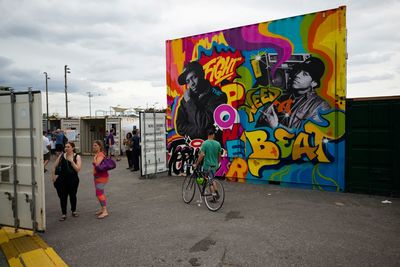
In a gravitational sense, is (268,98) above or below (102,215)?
above

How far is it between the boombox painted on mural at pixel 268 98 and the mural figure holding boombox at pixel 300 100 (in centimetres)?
3

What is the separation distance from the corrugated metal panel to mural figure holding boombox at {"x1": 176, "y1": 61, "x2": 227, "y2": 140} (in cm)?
447

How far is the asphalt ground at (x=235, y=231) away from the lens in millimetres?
4938

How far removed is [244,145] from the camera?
1139cm

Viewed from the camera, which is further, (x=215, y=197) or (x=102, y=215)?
(x=215, y=197)

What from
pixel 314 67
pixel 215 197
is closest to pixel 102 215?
pixel 215 197

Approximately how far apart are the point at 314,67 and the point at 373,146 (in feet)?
9.41

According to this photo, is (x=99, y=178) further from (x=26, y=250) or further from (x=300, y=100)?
(x=300, y=100)

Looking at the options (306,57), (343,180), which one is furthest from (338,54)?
(343,180)

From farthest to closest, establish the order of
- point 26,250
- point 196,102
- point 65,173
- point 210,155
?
point 196,102, point 210,155, point 65,173, point 26,250

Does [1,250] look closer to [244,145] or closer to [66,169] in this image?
[66,169]

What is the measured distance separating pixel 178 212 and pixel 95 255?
109 inches

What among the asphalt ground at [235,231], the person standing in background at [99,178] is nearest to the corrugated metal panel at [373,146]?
the asphalt ground at [235,231]

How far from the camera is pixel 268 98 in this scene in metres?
10.8
